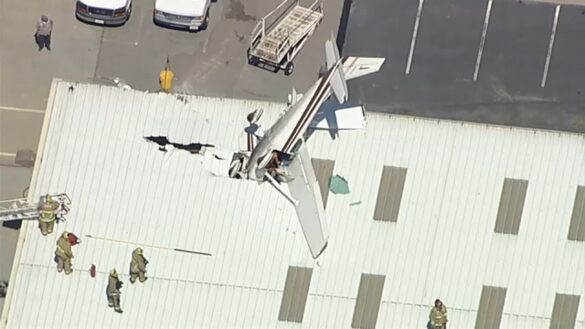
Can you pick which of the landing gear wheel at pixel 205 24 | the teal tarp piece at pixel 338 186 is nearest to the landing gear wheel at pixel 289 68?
the landing gear wheel at pixel 205 24

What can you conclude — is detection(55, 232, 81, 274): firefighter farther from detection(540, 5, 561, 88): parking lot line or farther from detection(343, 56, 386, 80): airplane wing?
detection(540, 5, 561, 88): parking lot line

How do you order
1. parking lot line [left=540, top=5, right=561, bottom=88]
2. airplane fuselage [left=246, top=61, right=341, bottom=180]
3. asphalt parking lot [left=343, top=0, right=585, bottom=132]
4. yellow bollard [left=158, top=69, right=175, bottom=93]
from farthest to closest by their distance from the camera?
1. yellow bollard [left=158, top=69, right=175, bottom=93]
2. parking lot line [left=540, top=5, right=561, bottom=88]
3. asphalt parking lot [left=343, top=0, right=585, bottom=132]
4. airplane fuselage [left=246, top=61, right=341, bottom=180]

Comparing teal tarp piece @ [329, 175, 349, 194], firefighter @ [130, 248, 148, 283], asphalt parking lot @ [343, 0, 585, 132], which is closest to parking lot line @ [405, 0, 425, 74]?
asphalt parking lot @ [343, 0, 585, 132]

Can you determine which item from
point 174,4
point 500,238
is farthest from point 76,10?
point 500,238

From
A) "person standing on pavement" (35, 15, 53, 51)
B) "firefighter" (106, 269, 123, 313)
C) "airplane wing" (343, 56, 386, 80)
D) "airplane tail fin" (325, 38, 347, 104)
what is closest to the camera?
"airplane tail fin" (325, 38, 347, 104)

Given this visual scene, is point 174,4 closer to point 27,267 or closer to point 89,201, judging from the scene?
point 89,201

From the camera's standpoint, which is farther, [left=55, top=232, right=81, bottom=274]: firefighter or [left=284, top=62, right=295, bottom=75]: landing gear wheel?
[left=284, top=62, right=295, bottom=75]: landing gear wheel
